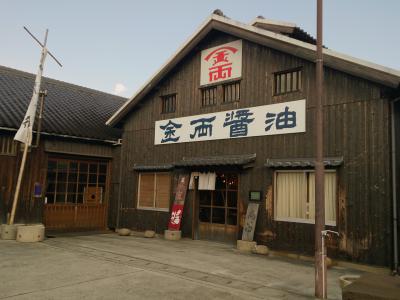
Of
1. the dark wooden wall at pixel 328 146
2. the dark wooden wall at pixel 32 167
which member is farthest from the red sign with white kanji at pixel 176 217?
the dark wooden wall at pixel 32 167

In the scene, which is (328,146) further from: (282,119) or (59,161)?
(59,161)

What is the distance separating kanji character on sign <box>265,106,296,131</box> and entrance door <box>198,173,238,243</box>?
2252 millimetres

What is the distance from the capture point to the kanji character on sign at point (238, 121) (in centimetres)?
1206

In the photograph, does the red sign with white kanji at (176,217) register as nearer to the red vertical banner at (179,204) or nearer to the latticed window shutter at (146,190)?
the red vertical banner at (179,204)

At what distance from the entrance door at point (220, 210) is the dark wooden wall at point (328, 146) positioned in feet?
2.15

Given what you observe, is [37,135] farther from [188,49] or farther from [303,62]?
[303,62]

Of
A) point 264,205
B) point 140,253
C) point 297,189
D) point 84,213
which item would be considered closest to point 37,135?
point 84,213

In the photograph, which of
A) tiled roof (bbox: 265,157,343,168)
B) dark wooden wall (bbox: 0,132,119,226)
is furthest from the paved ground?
tiled roof (bbox: 265,157,343,168)

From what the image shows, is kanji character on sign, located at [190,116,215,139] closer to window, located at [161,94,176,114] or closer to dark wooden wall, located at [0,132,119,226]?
window, located at [161,94,176,114]

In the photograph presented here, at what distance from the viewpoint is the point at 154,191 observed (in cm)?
1488

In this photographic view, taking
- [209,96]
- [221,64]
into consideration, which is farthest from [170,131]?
[221,64]

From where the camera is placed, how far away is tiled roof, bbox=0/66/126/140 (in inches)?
573

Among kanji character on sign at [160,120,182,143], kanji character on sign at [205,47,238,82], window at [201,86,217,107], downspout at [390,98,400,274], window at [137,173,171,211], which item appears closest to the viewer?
downspout at [390,98,400,274]

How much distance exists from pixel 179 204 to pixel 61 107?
783 cm
